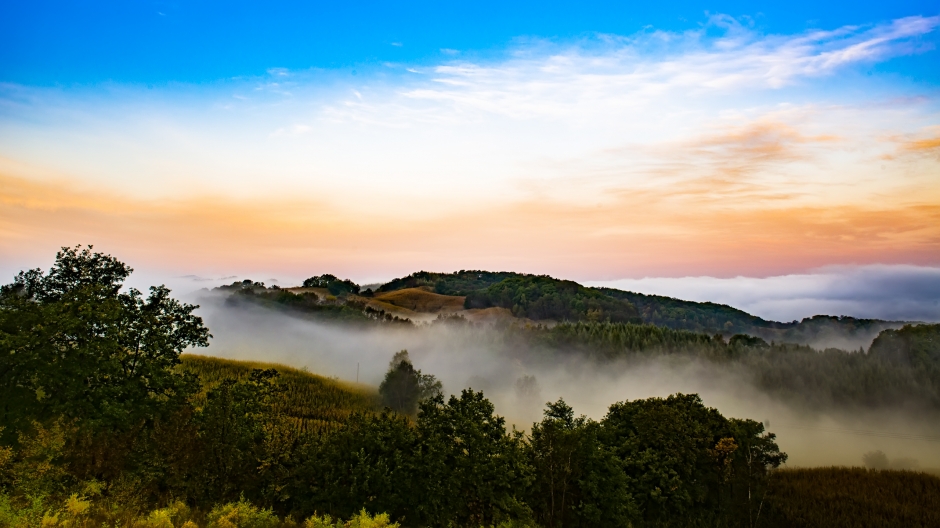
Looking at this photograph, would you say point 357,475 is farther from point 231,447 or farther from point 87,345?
point 87,345

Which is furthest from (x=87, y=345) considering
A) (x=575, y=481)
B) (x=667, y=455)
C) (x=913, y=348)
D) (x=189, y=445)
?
(x=913, y=348)

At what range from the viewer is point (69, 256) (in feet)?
119

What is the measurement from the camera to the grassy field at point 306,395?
4173 inches

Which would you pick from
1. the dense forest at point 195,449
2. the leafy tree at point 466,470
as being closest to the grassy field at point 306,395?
the dense forest at point 195,449

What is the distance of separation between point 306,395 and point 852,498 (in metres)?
101

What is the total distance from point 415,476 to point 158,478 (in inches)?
562

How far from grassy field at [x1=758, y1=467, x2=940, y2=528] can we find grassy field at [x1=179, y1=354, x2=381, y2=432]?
68.6m

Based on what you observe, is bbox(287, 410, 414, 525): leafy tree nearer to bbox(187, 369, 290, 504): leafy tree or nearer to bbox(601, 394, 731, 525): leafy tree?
bbox(187, 369, 290, 504): leafy tree

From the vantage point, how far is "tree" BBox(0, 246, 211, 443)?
3078 centimetres

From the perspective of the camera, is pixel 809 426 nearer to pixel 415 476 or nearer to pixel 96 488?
pixel 415 476

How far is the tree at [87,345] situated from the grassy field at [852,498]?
63.7 meters

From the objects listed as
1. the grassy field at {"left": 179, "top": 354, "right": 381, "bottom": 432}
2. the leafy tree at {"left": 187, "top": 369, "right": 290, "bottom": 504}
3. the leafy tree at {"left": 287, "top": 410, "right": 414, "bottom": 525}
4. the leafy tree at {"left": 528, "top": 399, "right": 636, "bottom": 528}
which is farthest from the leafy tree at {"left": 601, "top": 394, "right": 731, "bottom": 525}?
the grassy field at {"left": 179, "top": 354, "right": 381, "bottom": 432}

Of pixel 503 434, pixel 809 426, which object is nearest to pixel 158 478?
pixel 503 434

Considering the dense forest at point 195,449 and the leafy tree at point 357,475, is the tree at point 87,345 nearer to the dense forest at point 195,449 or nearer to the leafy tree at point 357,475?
the dense forest at point 195,449
